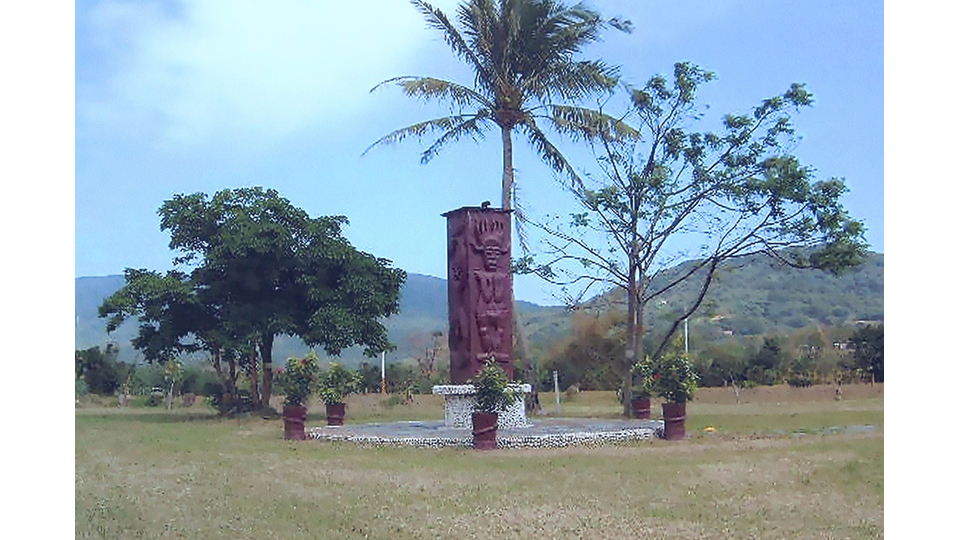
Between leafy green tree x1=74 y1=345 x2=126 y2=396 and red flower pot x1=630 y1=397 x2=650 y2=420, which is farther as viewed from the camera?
leafy green tree x1=74 y1=345 x2=126 y2=396

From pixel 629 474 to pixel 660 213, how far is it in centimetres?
417

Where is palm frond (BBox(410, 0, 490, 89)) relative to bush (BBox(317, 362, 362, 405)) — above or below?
above

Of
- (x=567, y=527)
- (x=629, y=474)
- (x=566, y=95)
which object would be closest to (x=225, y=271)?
(x=566, y=95)

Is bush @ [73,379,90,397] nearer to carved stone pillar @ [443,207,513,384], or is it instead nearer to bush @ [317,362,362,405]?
bush @ [317,362,362,405]

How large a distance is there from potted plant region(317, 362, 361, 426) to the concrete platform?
9.7 inches

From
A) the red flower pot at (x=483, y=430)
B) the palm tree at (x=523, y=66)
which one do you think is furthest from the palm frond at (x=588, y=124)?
the red flower pot at (x=483, y=430)

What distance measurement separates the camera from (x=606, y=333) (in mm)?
12531

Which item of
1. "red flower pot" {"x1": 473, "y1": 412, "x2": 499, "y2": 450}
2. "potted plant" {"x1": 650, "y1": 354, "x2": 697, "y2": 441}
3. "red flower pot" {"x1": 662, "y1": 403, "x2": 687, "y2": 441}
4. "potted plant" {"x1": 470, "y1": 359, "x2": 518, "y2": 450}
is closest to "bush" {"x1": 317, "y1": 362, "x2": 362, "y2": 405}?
"potted plant" {"x1": 470, "y1": 359, "x2": 518, "y2": 450}

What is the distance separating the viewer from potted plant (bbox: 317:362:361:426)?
8305 mm

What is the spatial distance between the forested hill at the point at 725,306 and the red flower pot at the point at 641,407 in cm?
114

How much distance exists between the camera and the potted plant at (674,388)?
738 centimetres

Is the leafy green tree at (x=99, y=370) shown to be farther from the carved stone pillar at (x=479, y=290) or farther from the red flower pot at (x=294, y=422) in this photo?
the carved stone pillar at (x=479, y=290)

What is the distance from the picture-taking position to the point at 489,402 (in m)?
7.00
